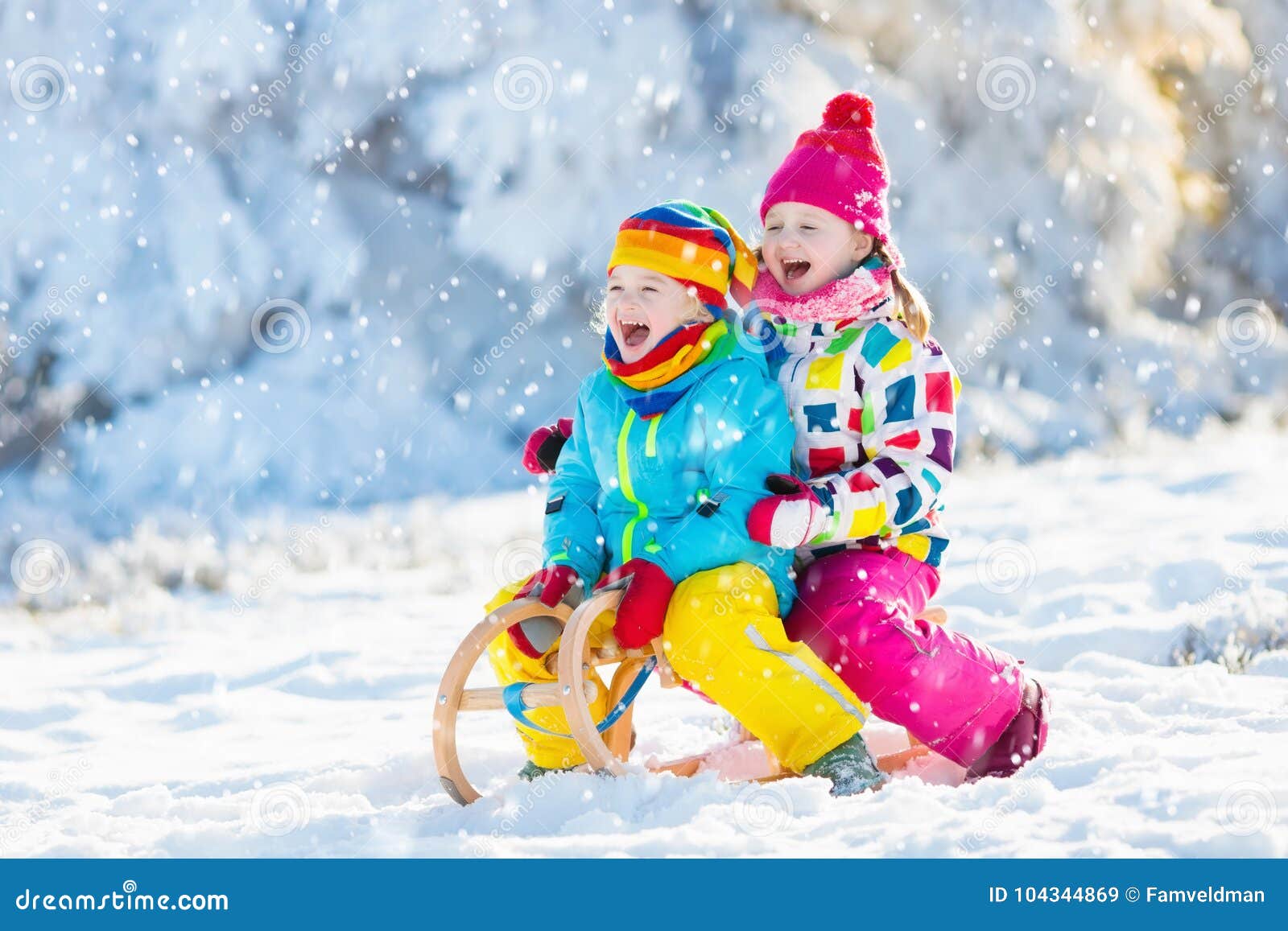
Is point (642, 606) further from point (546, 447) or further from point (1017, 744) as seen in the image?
point (1017, 744)

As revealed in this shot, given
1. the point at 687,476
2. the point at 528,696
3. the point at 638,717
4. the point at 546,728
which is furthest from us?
the point at 638,717

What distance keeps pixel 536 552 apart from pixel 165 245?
4167 mm

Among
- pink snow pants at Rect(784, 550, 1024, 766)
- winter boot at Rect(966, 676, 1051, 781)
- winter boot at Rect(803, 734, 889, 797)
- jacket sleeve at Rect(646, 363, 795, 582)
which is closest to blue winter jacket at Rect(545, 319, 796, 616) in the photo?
jacket sleeve at Rect(646, 363, 795, 582)

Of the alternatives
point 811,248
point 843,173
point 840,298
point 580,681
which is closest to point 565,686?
point 580,681

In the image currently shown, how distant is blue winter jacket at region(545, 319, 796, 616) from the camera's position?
2.93 meters

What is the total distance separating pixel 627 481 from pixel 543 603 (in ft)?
1.14

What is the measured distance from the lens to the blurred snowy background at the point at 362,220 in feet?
29.6

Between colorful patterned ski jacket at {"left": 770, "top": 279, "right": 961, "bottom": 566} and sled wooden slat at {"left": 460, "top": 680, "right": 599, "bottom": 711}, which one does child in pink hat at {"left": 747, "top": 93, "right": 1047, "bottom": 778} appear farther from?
sled wooden slat at {"left": 460, "top": 680, "right": 599, "bottom": 711}

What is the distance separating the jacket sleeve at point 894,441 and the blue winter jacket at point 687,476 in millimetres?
175

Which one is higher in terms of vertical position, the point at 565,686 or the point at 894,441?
the point at 894,441

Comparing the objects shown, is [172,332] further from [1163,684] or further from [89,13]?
[1163,684]

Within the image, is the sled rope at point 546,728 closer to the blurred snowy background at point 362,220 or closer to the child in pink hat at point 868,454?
the child in pink hat at point 868,454

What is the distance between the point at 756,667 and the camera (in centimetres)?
285
